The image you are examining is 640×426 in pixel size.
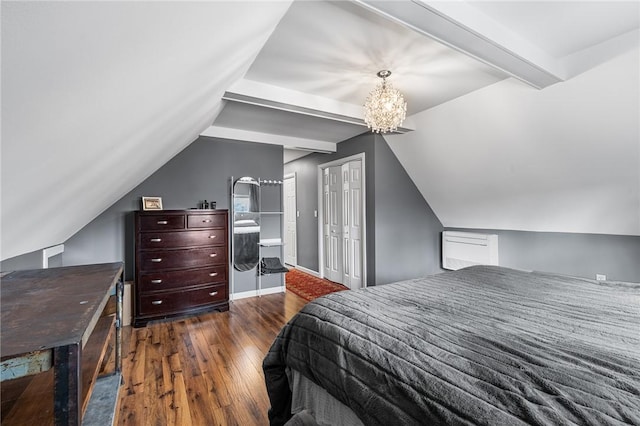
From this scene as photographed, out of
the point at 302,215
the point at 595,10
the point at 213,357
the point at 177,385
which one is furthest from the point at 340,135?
the point at 177,385

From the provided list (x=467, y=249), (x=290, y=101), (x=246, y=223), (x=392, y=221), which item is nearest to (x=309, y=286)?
(x=246, y=223)

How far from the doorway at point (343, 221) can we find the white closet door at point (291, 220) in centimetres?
113

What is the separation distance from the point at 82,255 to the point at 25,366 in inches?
126

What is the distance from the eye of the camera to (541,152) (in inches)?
115

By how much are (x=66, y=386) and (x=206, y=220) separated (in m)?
2.84

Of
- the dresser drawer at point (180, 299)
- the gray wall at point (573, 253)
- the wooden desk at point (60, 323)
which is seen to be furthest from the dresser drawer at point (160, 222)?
the gray wall at point (573, 253)

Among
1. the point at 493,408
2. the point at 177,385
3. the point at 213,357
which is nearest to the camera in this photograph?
the point at 493,408

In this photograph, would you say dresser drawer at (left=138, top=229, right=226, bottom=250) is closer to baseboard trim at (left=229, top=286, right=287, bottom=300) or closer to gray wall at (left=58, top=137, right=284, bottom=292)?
gray wall at (left=58, top=137, right=284, bottom=292)

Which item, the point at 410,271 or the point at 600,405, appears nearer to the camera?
the point at 600,405

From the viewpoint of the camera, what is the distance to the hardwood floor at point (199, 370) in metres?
1.80

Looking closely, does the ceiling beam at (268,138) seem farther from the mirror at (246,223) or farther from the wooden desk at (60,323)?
the wooden desk at (60,323)

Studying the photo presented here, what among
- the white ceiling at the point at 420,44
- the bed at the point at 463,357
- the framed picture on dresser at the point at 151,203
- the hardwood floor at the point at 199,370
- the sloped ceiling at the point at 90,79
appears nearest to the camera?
the sloped ceiling at the point at 90,79

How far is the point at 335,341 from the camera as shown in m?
1.30

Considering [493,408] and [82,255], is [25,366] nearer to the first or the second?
[493,408]
